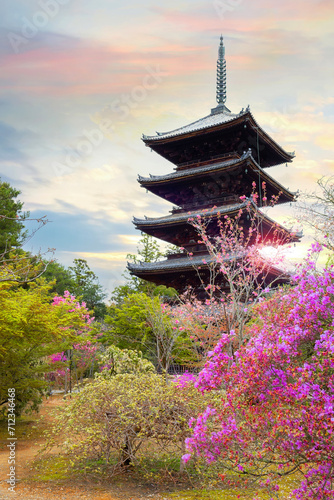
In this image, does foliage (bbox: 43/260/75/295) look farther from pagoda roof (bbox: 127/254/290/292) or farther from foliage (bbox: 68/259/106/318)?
pagoda roof (bbox: 127/254/290/292)

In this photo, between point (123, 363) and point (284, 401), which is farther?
point (123, 363)

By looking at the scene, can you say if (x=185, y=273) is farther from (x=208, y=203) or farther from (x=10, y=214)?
(x=10, y=214)

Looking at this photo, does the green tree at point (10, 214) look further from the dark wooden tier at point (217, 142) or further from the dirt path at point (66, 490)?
the dirt path at point (66, 490)

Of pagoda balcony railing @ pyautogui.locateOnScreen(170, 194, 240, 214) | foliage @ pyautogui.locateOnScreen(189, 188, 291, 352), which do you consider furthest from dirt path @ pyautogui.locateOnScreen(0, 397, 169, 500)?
pagoda balcony railing @ pyautogui.locateOnScreen(170, 194, 240, 214)

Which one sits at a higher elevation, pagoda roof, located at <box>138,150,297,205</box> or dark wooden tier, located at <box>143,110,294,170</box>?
dark wooden tier, located at <box>143,110,294,170</box>

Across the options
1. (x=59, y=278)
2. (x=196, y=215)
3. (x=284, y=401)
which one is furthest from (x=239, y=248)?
(x=59, y=278)

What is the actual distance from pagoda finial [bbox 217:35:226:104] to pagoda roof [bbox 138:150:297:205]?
5.81 meters

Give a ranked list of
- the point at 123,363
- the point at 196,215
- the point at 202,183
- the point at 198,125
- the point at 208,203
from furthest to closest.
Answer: the point at 198,125 → the point at 202,183 → the point at 208,203 → the point at 196,215 → the point at 123,363

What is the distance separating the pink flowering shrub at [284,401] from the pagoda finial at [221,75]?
1950cm

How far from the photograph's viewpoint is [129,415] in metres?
6.30

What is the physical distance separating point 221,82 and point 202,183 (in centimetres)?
731

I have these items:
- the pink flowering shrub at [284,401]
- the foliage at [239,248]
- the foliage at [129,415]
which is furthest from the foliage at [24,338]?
Answer: the pink flowering shrub at [284,401]

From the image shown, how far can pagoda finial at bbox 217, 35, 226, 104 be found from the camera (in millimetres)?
21562

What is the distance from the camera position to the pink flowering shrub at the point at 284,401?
325 cm
